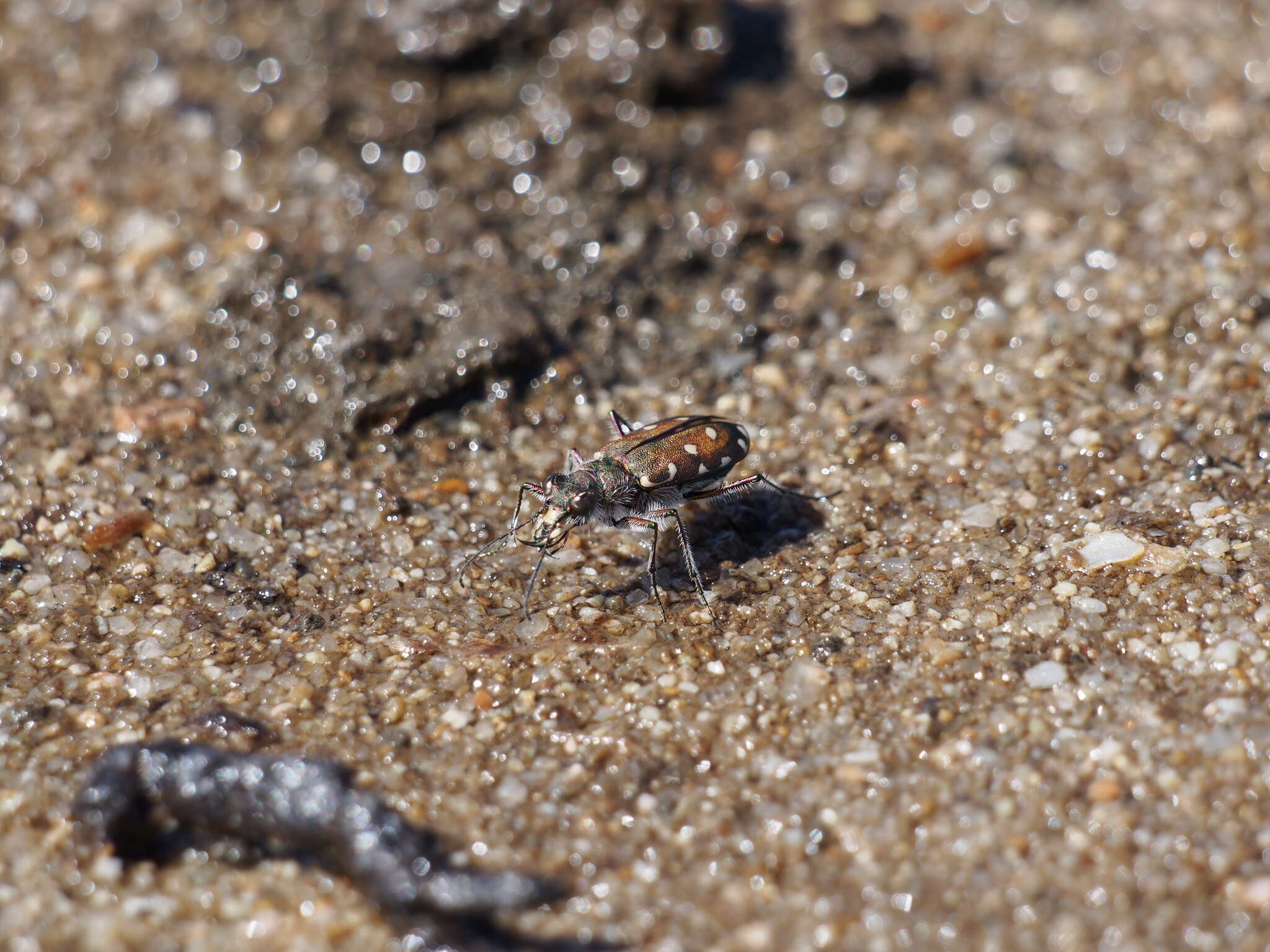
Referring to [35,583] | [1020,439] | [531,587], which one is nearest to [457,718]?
[531,587]

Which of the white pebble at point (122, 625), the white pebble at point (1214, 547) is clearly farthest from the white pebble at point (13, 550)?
the white pebble at point (1214, 547)

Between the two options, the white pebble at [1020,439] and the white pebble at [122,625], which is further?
the white pebble at [1020,439]

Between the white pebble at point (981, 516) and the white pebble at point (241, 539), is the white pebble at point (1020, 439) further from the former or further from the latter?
the white pebble at point (241, 539)

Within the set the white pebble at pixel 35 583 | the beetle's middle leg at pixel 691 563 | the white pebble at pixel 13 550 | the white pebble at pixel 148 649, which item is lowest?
the beetle's middle leg at pixel 691 563

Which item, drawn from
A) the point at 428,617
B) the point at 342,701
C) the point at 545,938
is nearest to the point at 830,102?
the point at 428,617

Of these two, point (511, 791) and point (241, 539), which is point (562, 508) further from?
point (241, 539)

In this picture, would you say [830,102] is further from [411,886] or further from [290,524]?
[411,886]
